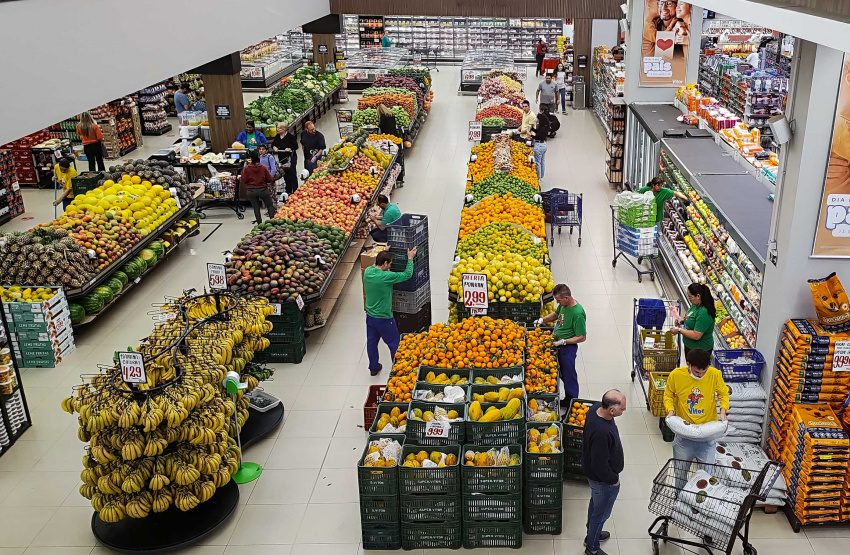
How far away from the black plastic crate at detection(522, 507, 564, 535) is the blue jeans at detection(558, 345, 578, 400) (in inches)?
71.9

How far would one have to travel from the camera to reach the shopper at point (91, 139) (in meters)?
15.6

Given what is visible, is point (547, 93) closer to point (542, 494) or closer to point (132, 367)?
point (542, 494)

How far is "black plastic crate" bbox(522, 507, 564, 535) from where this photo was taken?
19.7ft

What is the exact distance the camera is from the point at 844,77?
5.62 metres

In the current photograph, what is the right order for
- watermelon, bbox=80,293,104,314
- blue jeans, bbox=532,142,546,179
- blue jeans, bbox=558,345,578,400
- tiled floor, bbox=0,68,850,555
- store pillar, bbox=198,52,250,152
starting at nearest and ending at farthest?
tiled floor, bbox=0,68,850,555
blue jeans, bbox=558,345,578,400
watermelon, bbox=80,293,104,314
store pillar, bbox=198,52,250,152
blue jeans, bbox=532,142,546,179

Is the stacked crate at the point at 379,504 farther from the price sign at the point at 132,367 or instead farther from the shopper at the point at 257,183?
the shopper at the point at 257,183

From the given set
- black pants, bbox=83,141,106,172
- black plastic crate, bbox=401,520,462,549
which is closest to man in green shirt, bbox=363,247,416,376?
black plastic crate, bbox=401,520,462,549

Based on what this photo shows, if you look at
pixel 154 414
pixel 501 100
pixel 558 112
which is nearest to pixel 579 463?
pixel 154 414

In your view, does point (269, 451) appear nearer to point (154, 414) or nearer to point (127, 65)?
point (154, 414)

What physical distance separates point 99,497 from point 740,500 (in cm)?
461

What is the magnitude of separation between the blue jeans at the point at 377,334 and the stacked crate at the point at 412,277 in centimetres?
81

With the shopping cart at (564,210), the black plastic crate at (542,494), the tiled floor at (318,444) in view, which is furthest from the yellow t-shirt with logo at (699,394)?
the shopping cart at (564,210)

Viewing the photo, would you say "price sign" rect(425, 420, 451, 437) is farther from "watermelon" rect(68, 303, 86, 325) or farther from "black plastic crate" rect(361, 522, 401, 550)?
"watermelon" rect(68, 303, 86, 325)

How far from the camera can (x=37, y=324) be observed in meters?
8.74
